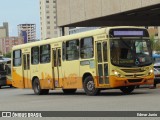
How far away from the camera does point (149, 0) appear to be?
97.6 feet

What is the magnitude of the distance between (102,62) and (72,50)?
7.94ft

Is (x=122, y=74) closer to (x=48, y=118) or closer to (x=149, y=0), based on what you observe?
(x=48, y=118)

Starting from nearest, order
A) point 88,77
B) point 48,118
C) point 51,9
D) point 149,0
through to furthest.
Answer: point 48,118 < point 88,77 < point 149,0 < point 51,9

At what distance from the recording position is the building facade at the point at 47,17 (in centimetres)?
17488

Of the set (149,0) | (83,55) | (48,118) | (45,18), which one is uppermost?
(45,18)

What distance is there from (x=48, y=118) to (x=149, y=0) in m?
19.0

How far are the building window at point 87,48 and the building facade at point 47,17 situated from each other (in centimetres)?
15324

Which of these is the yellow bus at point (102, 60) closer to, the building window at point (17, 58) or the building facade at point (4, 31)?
the building window at point (17, 58)

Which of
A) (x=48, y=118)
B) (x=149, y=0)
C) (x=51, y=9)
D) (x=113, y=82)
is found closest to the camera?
(x=48, y=118)

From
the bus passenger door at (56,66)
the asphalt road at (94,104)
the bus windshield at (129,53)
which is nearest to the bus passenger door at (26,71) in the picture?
the bus passenger door at (56,66)

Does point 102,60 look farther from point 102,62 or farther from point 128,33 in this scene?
point 128,33

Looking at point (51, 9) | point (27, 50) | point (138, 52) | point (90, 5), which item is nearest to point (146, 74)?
point (138, 52)

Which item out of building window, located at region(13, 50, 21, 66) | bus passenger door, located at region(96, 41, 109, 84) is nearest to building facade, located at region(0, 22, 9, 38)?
building window, located at region(13, 50, 21, 66)

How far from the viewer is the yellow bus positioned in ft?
66.4
